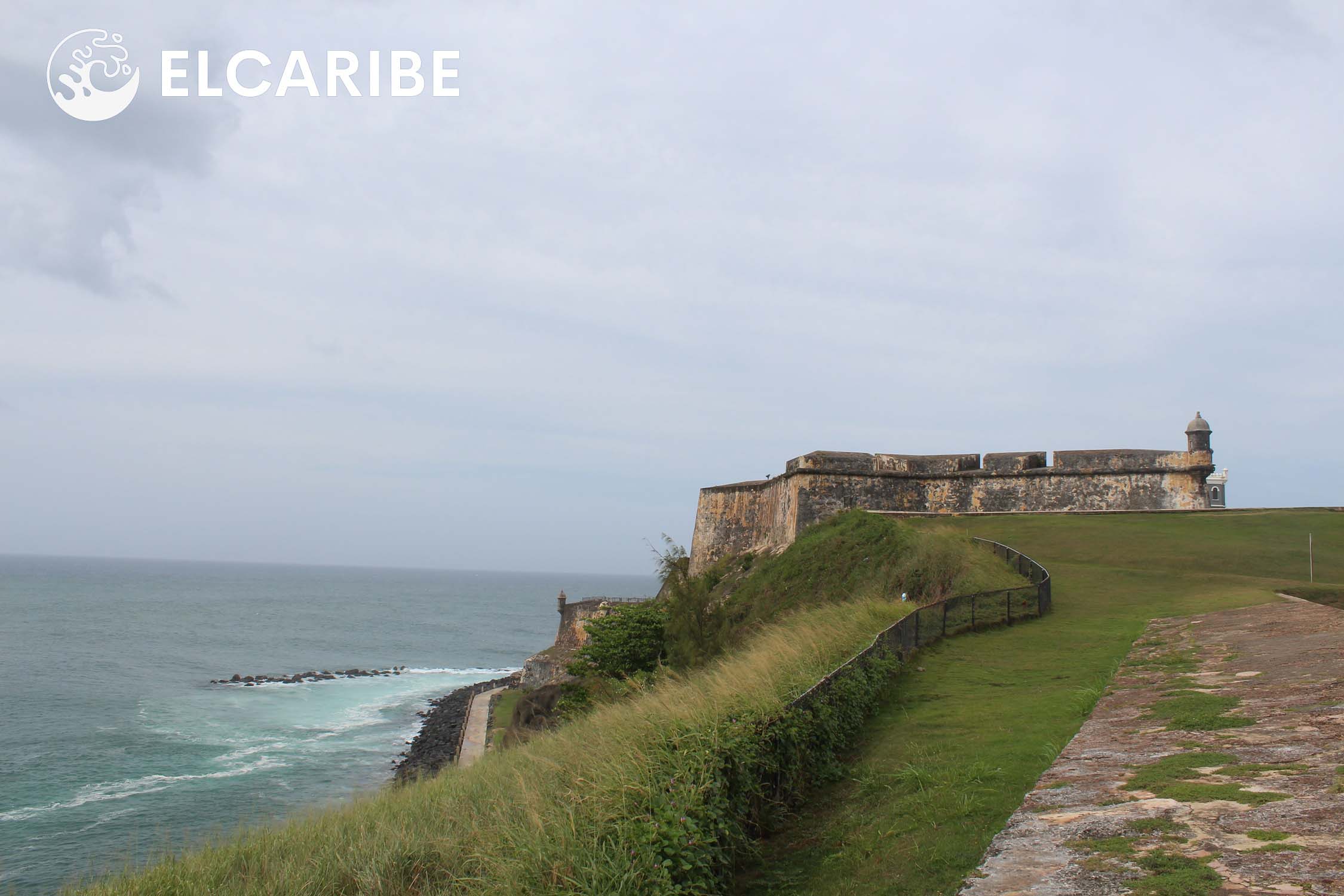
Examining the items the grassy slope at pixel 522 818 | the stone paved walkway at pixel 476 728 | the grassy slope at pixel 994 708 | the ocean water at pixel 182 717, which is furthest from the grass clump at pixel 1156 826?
the stone paved walkway at pixel 476 728

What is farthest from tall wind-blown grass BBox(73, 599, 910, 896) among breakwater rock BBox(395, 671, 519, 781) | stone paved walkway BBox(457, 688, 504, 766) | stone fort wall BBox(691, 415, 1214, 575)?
stone paved walkway BBox(457, 688, 504, 766)

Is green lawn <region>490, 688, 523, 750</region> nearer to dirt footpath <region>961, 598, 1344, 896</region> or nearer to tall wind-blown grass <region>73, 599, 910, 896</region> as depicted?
tall wind-blown grass <region>73, 599, 910, 896</region>

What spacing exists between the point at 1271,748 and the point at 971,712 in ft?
12.1

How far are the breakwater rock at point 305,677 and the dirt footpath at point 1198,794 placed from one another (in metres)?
57.6

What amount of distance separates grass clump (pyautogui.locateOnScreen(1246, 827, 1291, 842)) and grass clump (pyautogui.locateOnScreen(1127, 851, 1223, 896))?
41 cm

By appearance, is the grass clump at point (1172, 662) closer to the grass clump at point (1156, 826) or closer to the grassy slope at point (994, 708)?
the grassy slope at point (994, 708)

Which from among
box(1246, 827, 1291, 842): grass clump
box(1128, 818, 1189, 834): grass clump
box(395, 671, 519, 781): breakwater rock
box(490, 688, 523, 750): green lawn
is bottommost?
box(395, 671, 519, 781): breakwater rock

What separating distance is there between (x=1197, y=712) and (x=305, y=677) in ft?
202

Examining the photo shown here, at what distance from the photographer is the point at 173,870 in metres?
8.52

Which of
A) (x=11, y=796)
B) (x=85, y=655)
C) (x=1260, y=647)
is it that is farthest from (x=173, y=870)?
(x=85, y=655)

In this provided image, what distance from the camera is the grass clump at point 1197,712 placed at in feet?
22.5

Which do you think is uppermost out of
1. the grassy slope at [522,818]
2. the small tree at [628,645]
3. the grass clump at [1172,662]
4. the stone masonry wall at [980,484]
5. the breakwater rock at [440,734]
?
the stone masonry wall at [980,484]

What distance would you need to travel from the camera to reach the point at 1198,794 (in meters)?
5.27

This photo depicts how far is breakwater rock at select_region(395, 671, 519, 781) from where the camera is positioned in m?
32.6
